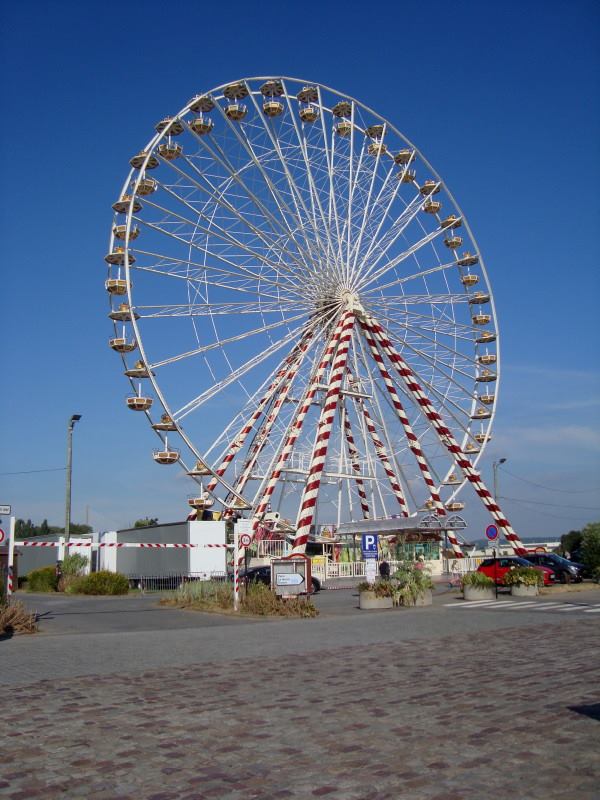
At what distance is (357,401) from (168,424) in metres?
11.3

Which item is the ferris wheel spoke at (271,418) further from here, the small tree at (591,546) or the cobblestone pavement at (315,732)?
the cobblestone pavement at (315,732)

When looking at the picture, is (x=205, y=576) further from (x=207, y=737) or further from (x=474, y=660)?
(x=207, y=737)

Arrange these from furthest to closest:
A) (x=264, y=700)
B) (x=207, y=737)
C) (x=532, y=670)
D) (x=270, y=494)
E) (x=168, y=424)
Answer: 1. (x=270, y=494)
2. (x=168, y=424)
3. (x=532, y=670)
4. (x=264, y=700)
5. (x=207, y=737)

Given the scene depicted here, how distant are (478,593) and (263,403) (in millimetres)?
13903

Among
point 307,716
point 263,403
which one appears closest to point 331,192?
point 263,403

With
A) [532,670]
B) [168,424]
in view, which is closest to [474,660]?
[532,670]

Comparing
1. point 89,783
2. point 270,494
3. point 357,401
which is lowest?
point 89,783

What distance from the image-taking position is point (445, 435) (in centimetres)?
3822

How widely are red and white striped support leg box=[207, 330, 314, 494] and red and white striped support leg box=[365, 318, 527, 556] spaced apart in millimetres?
3103

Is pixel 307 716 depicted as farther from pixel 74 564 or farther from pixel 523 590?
pixel 74 564

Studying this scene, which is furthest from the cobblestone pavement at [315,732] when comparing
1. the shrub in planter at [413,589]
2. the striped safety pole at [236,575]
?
the shrub in planter at [413,589]

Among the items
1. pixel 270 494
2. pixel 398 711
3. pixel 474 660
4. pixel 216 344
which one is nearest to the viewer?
pixel 398 711

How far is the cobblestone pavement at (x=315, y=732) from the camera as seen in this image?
5.78 meters

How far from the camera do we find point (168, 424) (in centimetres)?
2831
